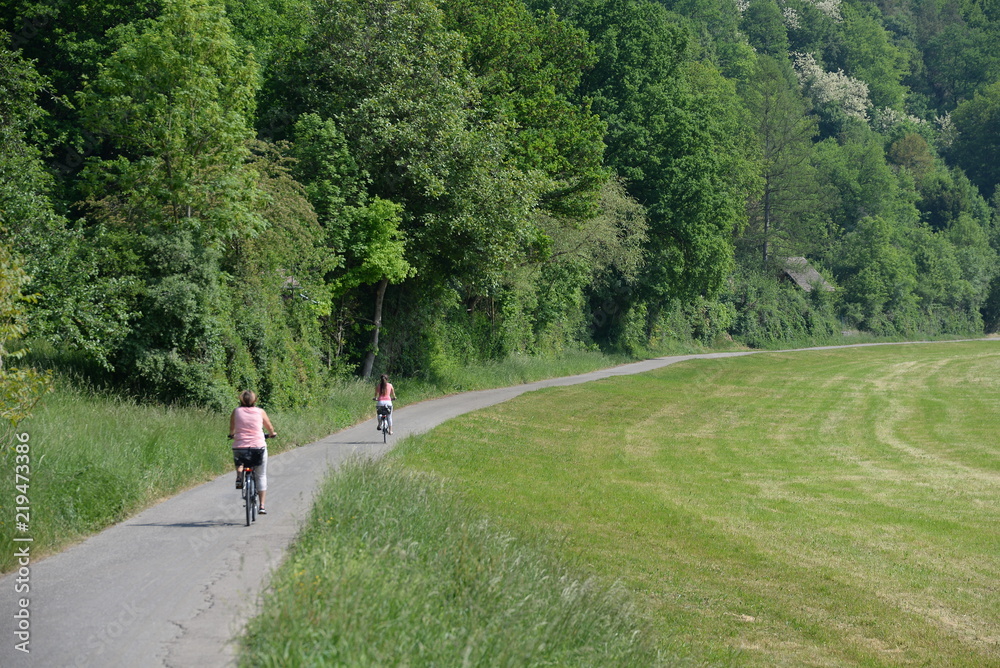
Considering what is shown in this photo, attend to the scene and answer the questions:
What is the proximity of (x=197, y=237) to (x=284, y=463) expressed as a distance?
609 centimetres

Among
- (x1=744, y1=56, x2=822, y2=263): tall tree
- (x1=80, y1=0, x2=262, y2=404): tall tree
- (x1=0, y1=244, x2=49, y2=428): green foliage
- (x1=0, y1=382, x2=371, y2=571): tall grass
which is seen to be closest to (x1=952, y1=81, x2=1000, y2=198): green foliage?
(x1=744, y1=56, x2=822, y2=263): tall tree

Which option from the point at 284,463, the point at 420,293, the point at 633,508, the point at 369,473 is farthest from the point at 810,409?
the point at 369,473

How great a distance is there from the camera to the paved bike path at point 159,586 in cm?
838

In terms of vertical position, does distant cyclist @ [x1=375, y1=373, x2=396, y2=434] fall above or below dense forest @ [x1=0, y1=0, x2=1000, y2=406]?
below

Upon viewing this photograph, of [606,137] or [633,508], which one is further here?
[606,137]

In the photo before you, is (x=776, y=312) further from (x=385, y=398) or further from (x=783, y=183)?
(x=385, y=398)

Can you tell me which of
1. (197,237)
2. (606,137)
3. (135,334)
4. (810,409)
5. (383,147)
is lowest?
(810,409)

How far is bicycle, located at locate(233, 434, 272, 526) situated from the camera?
46.0 feet

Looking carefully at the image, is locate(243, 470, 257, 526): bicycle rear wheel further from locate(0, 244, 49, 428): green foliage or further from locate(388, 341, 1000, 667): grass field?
locate(388, 341, 1000, 667): grass field

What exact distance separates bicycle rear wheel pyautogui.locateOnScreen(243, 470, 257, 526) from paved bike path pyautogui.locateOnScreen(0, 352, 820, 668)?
247 mm

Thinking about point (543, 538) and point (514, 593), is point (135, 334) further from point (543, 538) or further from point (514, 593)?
point (514, 593)

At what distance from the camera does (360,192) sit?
31.8 meters

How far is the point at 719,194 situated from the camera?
60.3 metres

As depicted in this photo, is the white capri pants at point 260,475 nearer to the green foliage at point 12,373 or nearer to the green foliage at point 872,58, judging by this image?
the green foliage at point 12,373
